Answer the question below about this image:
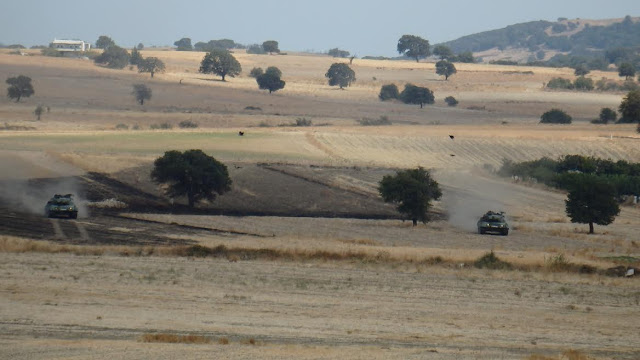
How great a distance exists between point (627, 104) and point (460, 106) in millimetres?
49997

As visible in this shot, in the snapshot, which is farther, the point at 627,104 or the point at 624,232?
the point at 627,104

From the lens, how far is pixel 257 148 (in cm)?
9812

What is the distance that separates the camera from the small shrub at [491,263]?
1704 inches

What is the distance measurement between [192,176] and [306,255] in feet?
78.5

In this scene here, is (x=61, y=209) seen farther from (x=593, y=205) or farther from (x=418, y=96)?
(x=418, y=96)

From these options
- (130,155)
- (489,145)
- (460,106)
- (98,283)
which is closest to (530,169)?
(489,145)

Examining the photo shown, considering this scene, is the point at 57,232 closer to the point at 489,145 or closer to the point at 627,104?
the point at 489,145

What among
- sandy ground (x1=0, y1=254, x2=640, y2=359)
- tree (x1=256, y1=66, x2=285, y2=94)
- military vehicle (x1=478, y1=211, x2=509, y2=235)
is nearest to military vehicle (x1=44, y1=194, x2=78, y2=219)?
sandy ground (x1=0, y1=254, x2=640, y2=359)

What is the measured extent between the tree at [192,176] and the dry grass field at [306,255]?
1207 mm

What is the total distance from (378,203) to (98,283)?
3995cm

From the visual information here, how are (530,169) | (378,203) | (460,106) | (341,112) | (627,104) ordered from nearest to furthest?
(378,203), (530,169), (627,104), (341,112), (460,106)

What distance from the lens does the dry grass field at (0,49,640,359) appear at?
87.4ft

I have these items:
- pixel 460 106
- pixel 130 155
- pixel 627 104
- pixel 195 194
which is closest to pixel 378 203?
pixel 195 194

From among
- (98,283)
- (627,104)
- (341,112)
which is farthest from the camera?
(341,112)
